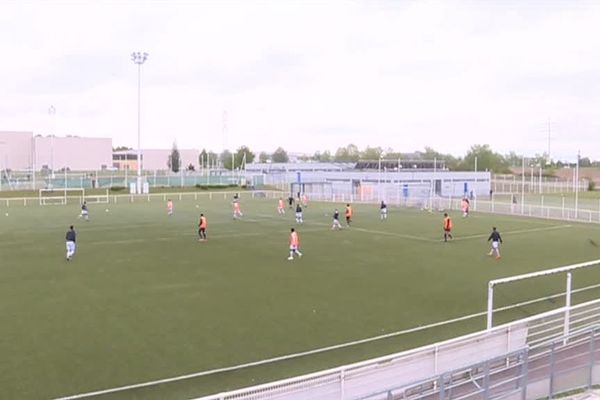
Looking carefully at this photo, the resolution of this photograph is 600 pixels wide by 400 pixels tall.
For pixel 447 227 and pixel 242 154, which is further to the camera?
pixel 242 154

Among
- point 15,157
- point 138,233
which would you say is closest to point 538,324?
point 138,233

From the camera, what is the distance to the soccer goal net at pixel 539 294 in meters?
16.2

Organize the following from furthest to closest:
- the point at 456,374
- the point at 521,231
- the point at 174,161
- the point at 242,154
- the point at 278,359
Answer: the point at 242,154 → the point at 174,161 → the point at 521,231 → the point at 278,359 → the point at 456,374

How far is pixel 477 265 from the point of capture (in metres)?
23.8

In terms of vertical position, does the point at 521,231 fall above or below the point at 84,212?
below

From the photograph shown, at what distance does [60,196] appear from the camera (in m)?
64.7

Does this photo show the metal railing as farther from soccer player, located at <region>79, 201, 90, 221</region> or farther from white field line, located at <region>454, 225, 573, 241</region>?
soccer player, located at <region>79, 201, 90, 221</region>

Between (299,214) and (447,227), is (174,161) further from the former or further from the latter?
(447,227)

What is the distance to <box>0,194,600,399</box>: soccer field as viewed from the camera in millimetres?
12023

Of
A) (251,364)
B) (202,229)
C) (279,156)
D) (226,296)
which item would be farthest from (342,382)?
(279,156)

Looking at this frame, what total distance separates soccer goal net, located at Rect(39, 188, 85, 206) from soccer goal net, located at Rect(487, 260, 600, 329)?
49183 mm

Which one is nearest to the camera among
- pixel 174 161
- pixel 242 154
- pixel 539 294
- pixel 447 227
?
pixel 539 294

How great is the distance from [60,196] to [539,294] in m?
56.8

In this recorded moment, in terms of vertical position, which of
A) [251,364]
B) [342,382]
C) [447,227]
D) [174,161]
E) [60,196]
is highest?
[174,161]
